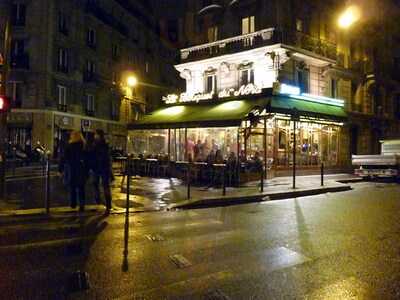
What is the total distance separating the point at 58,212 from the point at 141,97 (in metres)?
39.3

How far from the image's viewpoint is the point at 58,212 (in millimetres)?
8984

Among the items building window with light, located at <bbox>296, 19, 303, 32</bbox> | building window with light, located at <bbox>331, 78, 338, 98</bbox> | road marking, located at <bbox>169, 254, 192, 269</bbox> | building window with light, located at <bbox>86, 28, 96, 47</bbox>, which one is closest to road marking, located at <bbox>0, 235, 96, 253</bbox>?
road marking, located at <bbox>169, 254, 192, 269</bbox>

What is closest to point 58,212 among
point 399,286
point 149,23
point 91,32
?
point 399,286

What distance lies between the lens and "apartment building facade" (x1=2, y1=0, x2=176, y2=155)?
103 feet

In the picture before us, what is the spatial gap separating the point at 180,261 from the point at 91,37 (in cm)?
3696

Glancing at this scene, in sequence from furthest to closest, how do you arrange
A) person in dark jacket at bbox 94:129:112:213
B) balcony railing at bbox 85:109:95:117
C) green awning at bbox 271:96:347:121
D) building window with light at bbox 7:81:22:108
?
balcony railing at bbox 85:109:95:117
building window with light at bbox 7:81:22:108
green awning at bbox 271:96:347:121
person in dark jacket at bbox 94:129:112:213

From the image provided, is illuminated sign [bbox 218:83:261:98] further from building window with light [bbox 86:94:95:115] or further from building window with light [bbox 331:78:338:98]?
building window with light [bbox 86:94:95:115]

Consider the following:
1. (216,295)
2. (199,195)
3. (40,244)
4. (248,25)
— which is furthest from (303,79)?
(216,295)

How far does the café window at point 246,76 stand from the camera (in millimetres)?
22670

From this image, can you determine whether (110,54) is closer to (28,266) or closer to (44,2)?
(44,2)

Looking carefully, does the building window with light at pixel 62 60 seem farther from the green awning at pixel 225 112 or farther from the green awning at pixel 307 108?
the green awning at pixel 307 108

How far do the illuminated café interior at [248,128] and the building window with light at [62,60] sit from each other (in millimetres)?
12829

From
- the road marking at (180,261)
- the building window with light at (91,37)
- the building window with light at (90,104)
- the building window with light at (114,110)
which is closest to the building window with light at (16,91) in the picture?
the building window with light at (90,104)

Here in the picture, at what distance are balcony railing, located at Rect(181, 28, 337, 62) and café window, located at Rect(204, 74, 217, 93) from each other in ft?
4.27
